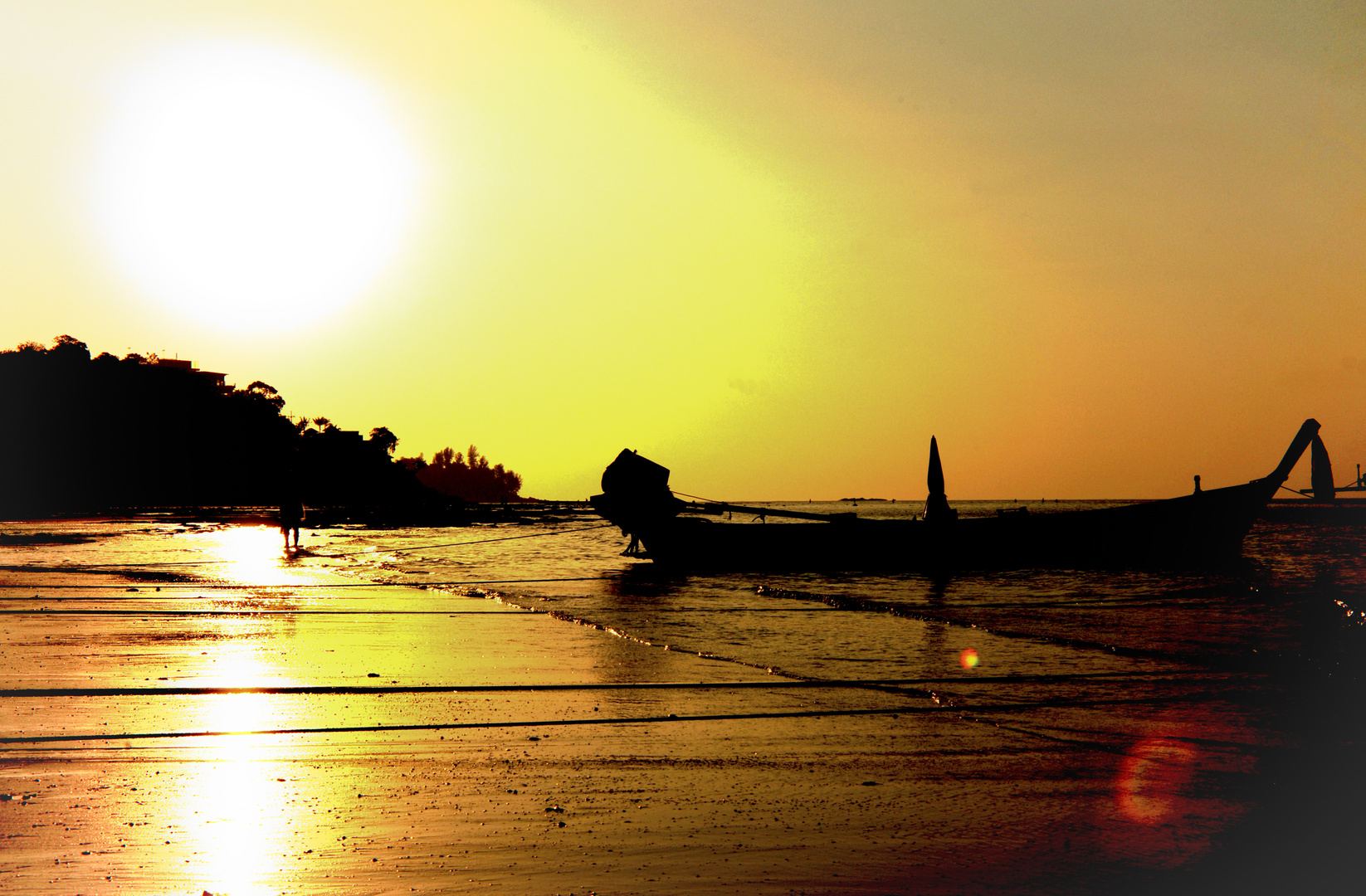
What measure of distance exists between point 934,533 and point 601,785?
1218 inches

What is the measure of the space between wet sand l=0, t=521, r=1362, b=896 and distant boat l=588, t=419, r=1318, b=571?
885 inches

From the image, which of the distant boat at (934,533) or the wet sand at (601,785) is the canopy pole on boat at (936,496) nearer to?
the distant boat at (934,533)

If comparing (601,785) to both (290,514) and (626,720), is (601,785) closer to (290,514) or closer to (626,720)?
(626,720)

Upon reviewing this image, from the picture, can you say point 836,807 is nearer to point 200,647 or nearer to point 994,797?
point 994,797

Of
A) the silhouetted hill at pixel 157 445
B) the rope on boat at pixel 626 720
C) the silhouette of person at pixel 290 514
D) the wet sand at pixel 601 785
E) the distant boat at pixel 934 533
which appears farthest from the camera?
the silhouetted hill at pixel 157 445

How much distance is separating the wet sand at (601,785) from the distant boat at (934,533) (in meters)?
22.5

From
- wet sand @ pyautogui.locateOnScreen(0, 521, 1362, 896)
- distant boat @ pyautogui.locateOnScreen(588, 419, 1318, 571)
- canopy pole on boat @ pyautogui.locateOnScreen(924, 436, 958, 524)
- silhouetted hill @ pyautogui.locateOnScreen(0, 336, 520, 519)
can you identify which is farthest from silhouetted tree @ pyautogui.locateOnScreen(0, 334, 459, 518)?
wet sand @ pyautogui.locateOnScreen(0, 521, 1362, 896)

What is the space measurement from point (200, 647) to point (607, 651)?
561cm

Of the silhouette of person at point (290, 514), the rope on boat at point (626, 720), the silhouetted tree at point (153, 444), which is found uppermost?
the silhouetted tree at point (153, 444)

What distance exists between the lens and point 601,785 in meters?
6.32

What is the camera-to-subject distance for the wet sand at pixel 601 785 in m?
4.75

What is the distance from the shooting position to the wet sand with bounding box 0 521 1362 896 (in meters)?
4.75

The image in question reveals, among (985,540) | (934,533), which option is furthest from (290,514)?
(985,540)

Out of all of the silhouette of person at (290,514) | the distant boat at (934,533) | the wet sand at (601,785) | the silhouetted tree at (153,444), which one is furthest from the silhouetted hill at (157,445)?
the wet sand at (601,785)
